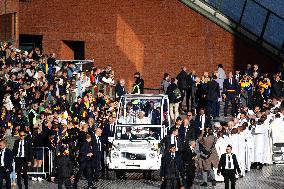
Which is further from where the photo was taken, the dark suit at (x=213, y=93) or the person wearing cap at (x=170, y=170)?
the dark suit at (x=213, y=93)

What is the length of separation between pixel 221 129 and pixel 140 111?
3109 mm

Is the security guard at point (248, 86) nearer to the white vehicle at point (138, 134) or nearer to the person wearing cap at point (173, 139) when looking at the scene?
the white vehicle at point (138, 134)

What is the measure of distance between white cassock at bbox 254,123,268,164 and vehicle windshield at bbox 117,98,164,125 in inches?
141

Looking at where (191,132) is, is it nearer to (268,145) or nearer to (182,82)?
(268,145)

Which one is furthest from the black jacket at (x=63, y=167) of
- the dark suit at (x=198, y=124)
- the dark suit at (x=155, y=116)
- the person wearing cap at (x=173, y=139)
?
the dark suit at (x=198, y=124)

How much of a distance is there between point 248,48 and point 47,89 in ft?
51.8

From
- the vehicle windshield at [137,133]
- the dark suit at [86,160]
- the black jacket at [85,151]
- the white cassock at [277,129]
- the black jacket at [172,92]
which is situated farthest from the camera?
the black jacket at [172,92]

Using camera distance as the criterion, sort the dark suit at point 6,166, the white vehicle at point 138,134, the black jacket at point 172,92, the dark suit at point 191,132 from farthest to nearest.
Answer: the black jacket at point 172,92
the dark suit at point 191,132
the white vehicle at point 138,134
the dark suit at point 6,166

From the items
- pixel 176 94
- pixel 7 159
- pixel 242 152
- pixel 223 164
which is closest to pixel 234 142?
pixel 242 152

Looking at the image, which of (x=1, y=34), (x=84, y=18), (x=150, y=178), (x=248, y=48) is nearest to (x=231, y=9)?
(x=248, y=48)

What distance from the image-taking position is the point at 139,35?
55719 millimetres

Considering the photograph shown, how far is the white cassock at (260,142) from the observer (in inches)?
1522

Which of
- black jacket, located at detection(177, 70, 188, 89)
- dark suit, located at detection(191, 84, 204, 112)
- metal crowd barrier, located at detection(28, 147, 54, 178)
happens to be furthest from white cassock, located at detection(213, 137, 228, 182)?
black jacket, located at detection(177, 70, 188, 89)

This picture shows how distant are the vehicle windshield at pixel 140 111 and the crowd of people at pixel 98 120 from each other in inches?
20.0
